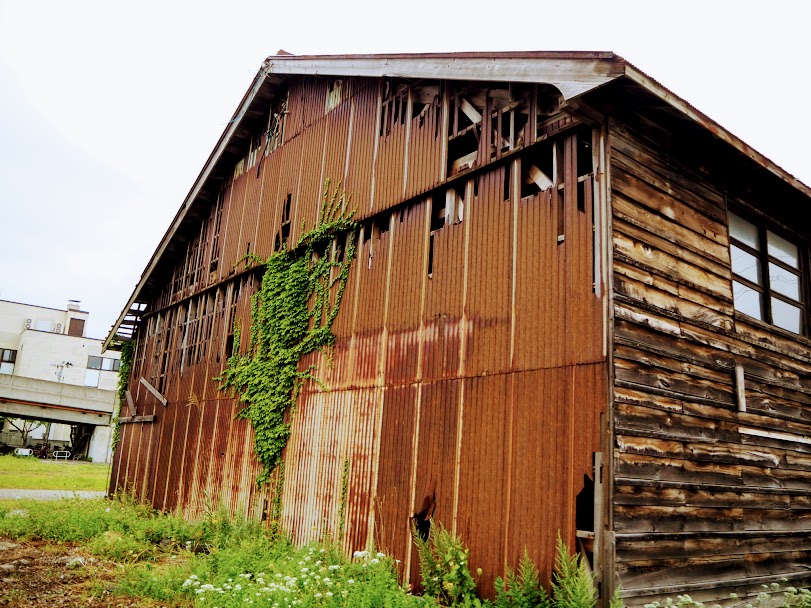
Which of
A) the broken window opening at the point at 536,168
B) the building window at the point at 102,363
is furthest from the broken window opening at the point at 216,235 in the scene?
the building window at the point at 102,363

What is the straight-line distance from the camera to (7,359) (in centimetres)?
5875

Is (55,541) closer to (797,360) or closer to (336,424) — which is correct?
(336,424)

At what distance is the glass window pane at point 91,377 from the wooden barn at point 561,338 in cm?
5552

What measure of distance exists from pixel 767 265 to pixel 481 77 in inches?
179

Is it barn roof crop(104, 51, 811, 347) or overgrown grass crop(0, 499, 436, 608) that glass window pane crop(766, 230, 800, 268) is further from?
overgrown grass crop(0, 499, 436, 608)

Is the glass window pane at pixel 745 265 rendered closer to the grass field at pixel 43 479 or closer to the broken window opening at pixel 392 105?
the broken window opening at pixel 392 105

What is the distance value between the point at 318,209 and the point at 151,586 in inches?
269

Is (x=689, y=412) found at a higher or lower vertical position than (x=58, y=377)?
lower

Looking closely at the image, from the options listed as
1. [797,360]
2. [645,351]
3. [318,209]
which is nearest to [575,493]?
[645,351]

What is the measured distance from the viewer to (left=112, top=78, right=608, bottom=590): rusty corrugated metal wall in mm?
6832

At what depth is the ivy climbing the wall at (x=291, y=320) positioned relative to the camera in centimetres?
1120

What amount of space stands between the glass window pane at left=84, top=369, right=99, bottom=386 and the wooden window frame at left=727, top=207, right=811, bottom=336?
62370 mm

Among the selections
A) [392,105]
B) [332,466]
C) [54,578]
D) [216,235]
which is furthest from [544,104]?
[216,235]

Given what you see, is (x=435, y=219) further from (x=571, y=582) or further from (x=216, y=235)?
(x=216, y=235)
